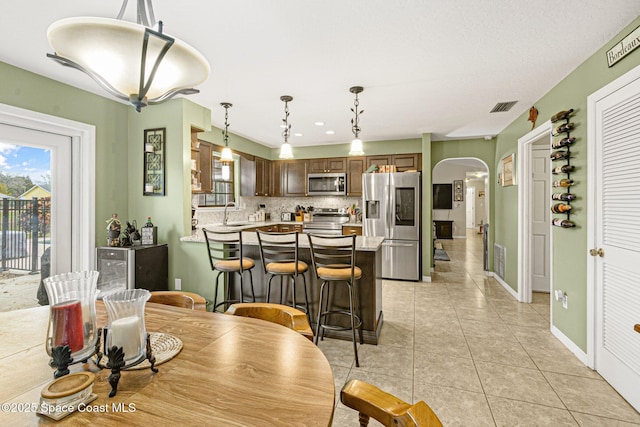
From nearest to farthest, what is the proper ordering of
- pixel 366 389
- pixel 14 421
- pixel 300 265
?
pixel 14 421
pixel 366 389
pixel 300 265

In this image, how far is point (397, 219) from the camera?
5035 mm

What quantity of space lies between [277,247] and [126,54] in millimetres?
2210

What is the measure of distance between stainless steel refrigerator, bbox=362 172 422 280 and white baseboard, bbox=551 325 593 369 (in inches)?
85.3

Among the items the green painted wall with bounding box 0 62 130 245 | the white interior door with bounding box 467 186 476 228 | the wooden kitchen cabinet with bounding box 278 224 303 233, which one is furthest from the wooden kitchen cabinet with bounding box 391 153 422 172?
the white interior door with bounding box 467 186 476 228

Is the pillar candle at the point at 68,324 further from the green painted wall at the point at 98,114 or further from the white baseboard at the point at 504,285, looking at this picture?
the white baseboard at the point at 504,285

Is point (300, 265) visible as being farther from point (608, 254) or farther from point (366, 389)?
point (608, 254)

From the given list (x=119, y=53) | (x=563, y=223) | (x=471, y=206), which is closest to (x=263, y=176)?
(x=563, y=223)

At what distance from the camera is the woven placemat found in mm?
991

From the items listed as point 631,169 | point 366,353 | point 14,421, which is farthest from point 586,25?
point 14,421

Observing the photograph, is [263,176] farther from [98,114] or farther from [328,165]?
[98,114]

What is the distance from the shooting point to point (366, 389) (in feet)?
2.89

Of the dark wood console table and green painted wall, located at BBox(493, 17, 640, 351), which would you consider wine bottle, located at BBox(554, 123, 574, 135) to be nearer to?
green painted wall, located at BBox(493, 17, 640, 351)

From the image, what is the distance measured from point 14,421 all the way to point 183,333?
556 millimetres

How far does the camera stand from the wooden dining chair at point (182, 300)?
5.63ft
